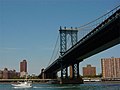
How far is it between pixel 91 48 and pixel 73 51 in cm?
973

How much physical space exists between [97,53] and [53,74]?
7573cm

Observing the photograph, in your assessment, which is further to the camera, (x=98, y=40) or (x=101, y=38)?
(x=98, y=40)

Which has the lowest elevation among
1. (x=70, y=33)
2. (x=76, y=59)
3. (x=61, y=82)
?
(x=61, y=82)

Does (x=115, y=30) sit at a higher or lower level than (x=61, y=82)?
higher

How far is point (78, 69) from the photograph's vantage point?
101 meters

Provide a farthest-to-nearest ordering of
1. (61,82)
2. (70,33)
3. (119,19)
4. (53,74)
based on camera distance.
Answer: (53,74) < (70,33) < (61,82) < (119,19)

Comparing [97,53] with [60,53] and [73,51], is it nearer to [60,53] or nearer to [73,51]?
[73,51]

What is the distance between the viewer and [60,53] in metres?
99.9

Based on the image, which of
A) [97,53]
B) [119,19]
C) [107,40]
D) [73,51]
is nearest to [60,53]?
[73,51]

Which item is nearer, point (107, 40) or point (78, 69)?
point (107, 40)

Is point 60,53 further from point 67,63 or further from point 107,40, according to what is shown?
point 107,40

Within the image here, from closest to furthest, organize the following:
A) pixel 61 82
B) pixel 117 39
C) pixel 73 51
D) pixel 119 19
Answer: pixel 119 19
pixel 117 39
pixel 73 51
pixel 61 82

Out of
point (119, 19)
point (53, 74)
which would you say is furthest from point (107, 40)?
point (53, 74)

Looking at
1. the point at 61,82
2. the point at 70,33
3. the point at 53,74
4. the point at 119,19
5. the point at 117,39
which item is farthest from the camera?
the point at 53,74
